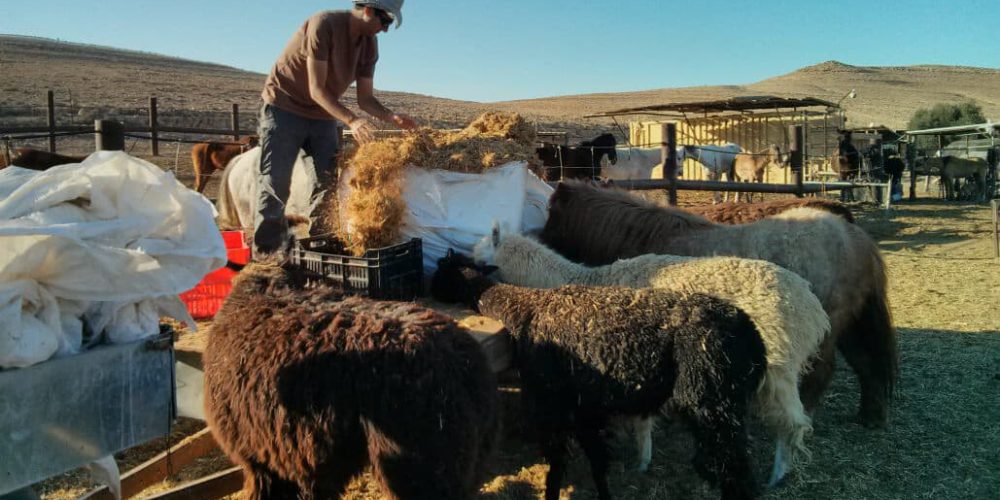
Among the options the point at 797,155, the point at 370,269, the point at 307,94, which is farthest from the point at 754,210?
the point at 797,155

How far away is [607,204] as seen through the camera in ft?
20.1

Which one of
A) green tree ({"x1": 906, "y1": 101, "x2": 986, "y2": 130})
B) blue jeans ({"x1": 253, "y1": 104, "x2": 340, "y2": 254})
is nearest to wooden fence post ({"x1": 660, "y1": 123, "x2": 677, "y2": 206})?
blue jeans ({"x1": 253, "y1": 104, "x2": 340, "y2": 254})

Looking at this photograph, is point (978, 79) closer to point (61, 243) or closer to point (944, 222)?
point (944, 222)

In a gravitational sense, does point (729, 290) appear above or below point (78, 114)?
below

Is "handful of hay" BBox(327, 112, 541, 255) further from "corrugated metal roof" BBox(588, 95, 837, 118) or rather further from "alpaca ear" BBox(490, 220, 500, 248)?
"corrugated metal roof" BBox(588, 95, 837, 118)

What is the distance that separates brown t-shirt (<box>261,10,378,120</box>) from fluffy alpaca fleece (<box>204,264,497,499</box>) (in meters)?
2.70

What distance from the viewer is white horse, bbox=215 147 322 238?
20.3ft

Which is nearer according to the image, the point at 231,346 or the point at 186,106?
the point at 231,346

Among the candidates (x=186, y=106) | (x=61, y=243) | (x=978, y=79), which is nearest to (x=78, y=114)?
(x=186, y=106)

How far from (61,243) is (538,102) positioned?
82362 millimetres

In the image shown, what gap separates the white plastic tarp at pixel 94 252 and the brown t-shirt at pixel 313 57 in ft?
10.0

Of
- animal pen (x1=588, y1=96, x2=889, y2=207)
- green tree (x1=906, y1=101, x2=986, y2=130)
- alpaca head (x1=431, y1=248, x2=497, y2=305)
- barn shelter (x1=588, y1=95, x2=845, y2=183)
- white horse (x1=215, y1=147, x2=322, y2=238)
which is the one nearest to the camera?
alpaca head (x1=431, y1=248, x2=497, y2=305)

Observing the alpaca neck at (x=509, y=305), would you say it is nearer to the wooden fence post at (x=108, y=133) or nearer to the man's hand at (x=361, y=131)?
the man's hand at (x=361, y=131)

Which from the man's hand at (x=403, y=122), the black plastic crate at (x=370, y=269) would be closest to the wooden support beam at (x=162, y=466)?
the black plastic crate at (x=370, y=269)
